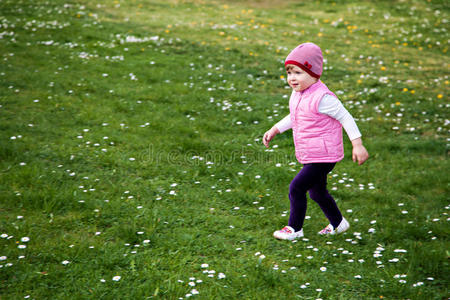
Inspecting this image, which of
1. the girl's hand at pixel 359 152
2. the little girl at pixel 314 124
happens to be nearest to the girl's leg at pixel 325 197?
the little girl at pixel 314 124

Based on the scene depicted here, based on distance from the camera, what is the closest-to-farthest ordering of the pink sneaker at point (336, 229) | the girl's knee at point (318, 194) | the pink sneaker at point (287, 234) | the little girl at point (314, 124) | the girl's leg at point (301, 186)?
the little girl at point (314, 124)
the girl's leg at point (301, 186)
the girl's knee at point (318, 194)
the pink sneaker at point (287, 234)
the pink sneaker at point (336, 229)

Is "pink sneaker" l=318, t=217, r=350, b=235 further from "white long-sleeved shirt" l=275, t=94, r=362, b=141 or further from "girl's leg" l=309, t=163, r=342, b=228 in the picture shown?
"white long-sleeved shirt" l=275, t=94, r=362, b=141

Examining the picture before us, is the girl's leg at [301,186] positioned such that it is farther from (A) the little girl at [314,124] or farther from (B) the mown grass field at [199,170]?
(B) the mown grass field at [199,170]

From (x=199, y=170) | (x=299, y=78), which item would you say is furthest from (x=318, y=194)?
(x=199, y=170)

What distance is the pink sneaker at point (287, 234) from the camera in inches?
196

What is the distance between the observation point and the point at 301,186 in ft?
15.5

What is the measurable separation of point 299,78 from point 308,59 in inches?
8.6

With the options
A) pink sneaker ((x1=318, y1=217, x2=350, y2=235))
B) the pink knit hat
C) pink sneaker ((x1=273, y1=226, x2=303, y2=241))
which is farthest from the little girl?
pink sneaker ((x1=318, y1=217, x2=350, y2=235))

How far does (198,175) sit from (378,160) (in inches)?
123

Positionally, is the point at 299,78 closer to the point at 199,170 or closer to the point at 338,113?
the point at 338,113

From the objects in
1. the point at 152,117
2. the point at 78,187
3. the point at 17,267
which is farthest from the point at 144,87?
the point at 17,267

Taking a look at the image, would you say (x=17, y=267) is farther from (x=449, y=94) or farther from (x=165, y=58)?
(x=449, y=94)

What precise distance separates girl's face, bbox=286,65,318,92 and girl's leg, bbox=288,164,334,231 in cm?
87

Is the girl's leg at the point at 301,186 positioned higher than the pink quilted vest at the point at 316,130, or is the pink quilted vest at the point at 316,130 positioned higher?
the pink quilted vest at the point at 316,130
